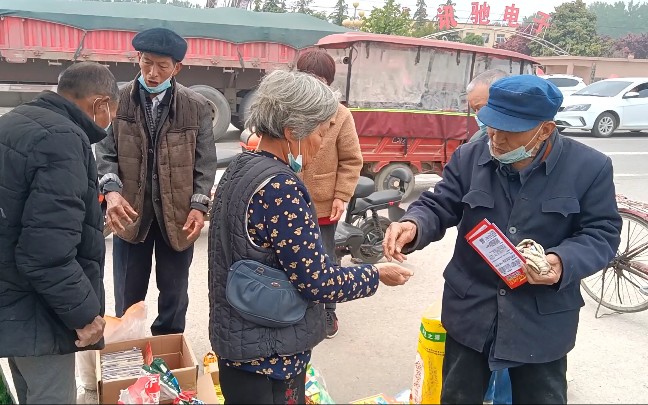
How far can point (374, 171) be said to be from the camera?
23.9 ft

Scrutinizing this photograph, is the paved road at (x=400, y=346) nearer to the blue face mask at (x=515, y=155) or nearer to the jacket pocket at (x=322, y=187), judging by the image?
the jacket pocket at (x=322, y=187)

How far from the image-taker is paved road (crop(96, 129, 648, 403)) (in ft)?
10.8

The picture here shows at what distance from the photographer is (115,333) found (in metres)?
2.84

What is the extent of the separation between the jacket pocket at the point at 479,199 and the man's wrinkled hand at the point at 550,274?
291 millimetres

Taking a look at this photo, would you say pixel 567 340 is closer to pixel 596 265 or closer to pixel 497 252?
pixel 596 265

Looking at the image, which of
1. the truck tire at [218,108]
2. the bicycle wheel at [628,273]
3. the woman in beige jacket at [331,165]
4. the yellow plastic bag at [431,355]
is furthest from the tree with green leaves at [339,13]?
the yellow plastic bag at [431,355]

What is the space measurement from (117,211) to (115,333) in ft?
2.06

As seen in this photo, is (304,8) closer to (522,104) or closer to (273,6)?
(273,6)

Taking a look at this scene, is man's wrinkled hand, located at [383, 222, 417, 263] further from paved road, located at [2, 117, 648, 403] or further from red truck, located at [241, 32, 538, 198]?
red truck, located at [241, 32, 538, 198]

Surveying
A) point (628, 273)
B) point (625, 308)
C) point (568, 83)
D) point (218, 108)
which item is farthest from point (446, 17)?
point (625, 308)

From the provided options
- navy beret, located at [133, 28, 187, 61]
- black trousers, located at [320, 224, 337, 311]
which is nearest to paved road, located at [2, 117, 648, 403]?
black trousers, located at [320, 224, 337, 311]

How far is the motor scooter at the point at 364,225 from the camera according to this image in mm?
4609

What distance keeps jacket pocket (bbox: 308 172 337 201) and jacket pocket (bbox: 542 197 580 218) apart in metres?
1.64

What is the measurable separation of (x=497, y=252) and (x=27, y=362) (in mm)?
1734
